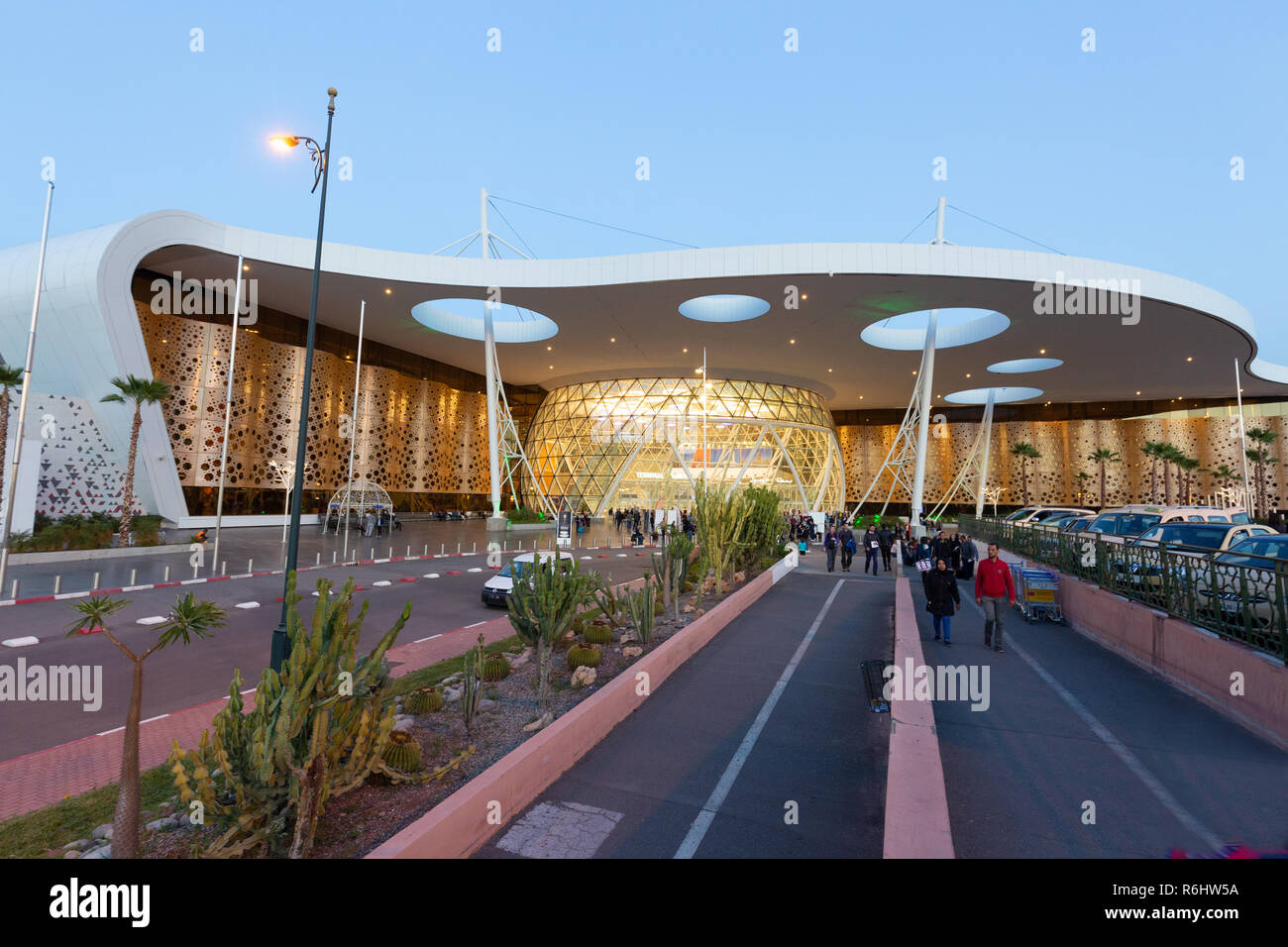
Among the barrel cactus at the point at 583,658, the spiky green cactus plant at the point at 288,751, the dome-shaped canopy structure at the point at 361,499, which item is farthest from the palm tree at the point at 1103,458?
the spiky green cactus plant at the point at 288,751

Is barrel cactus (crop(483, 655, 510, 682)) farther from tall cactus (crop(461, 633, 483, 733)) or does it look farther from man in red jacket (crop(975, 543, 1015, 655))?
man in red jacket (crop(975, 543, 1015, 655))

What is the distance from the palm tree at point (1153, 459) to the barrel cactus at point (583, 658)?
6261cm

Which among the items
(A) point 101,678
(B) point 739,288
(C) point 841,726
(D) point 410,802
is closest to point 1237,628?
(C) point 841,726

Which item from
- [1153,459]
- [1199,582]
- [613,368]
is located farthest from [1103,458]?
[1199,582]

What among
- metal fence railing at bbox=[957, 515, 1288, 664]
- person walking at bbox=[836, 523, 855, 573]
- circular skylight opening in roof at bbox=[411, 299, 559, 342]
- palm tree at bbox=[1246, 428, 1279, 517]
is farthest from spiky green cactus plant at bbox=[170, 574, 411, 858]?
palm tree at bbox=[1246, 428, 1279, 517]

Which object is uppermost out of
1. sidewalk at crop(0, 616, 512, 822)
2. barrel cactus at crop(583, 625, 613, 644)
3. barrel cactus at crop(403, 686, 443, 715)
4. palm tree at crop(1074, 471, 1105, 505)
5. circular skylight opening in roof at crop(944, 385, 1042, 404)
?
circular skylight opening in roof at crop(944, 385, 1042, 404)

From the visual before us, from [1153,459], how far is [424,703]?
68.4 m

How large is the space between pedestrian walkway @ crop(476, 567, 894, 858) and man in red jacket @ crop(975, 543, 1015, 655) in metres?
2.19

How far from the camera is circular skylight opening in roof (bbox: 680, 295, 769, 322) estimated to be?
108 feet

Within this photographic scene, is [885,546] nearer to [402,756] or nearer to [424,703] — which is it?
[424,703]

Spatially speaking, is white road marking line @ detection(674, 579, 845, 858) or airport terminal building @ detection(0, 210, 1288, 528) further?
airport terminal building @ detection(0, 210, 1288, 528)

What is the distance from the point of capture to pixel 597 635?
28.3ft
